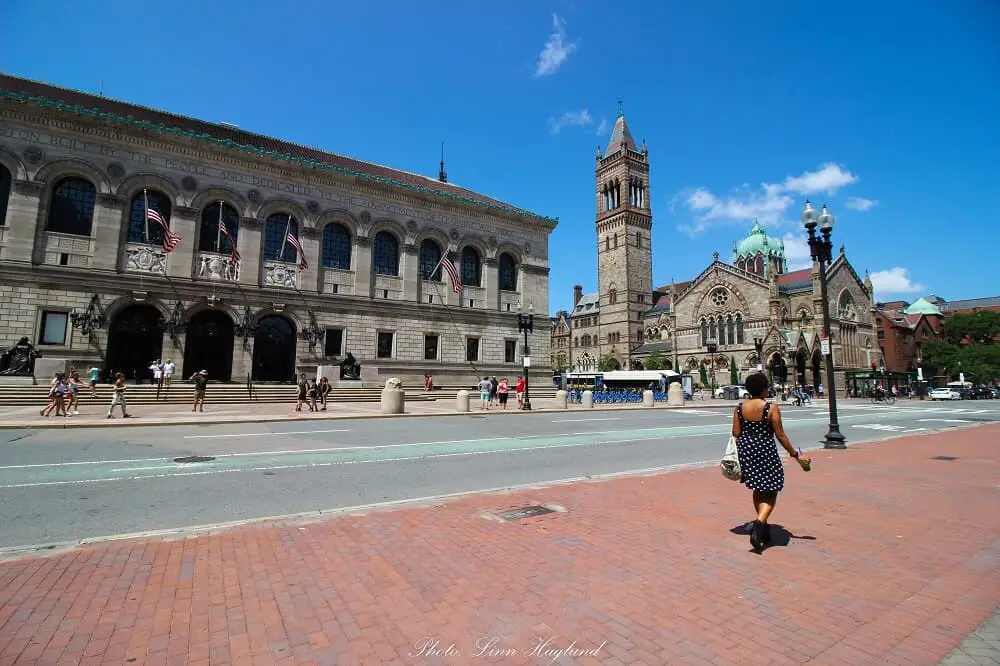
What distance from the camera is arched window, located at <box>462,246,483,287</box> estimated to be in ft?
130

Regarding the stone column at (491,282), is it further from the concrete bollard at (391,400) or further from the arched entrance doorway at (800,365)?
the arched entrance doorway at (800,365)

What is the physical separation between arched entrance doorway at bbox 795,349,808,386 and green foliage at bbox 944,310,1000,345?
1900 inches

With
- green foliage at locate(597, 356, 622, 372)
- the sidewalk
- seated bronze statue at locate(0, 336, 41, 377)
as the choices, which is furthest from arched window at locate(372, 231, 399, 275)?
green foliage at locate(597, 356, 622, 372)

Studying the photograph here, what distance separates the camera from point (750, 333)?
2726 inches

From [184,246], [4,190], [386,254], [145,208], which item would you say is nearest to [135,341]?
[184,246]

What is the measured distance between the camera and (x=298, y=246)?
102ft

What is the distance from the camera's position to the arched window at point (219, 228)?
30.6 meters

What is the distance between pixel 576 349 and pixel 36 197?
8383 cm

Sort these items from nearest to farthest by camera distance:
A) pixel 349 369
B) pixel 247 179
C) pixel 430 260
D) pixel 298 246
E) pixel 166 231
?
pixel 166 231, pixel 298 246, pixel 247 179, pixel 349 369, pixel 430 260

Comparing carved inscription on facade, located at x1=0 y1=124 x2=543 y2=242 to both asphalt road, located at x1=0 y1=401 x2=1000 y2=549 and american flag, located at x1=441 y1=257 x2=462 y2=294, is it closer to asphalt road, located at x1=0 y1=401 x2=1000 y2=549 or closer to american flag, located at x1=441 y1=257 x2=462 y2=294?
american flag, located at x1=441 y1=257 x2=462 y2=294

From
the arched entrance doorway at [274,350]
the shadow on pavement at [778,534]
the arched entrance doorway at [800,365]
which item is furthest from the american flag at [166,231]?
the arched entrance doorway at [800,365]

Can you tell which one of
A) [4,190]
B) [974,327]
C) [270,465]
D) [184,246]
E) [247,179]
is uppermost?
[247,179]

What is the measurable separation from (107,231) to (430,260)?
63.6ft

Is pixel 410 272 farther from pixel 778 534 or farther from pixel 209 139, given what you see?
pixel 778 534
